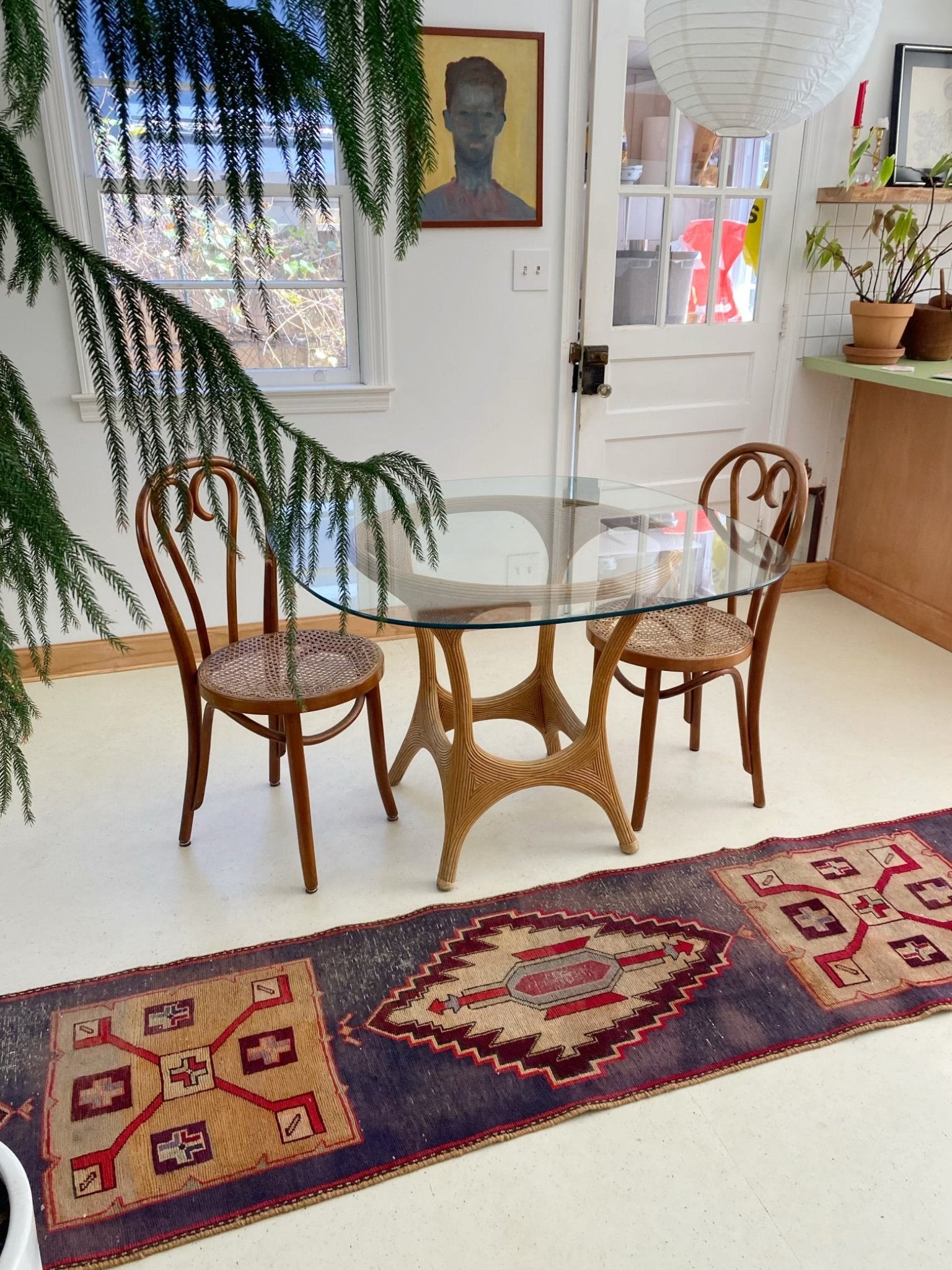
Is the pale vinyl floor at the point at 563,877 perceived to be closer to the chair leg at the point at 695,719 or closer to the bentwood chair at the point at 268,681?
the chair leg at the point at 695,719

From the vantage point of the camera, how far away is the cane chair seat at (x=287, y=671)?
211cm

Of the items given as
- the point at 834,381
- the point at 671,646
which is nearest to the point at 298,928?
the point at 671,646

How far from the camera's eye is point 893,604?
3.77m

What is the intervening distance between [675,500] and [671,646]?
0.48 m

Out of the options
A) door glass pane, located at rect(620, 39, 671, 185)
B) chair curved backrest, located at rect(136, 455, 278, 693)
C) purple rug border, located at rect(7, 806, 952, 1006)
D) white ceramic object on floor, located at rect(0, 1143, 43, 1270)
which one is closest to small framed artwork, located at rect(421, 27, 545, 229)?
door glass pane, located at rect(620, 39, 671, 185)

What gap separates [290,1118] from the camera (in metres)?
1.63

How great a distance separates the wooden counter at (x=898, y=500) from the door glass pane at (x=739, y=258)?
36 centimetres

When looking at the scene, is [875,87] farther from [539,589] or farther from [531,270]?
[539,589]

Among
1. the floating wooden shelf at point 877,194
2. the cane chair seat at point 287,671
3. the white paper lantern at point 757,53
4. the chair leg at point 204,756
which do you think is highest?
the white paper lantern at point 757,53

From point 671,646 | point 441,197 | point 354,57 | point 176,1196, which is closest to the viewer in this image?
point 354,57

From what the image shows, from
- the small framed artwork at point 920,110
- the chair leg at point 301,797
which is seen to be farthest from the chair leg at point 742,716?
the small framed artwork at point 920,110

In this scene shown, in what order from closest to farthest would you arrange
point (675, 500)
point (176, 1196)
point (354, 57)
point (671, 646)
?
1. point (354, 57)
2. point (176, 1196)
3. point (671, 646)
4. point (675, 500)

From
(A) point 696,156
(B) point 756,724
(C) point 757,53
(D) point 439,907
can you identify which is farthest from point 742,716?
(A) point 696,156

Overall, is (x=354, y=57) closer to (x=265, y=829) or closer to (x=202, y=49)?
(x=202, y=49)
